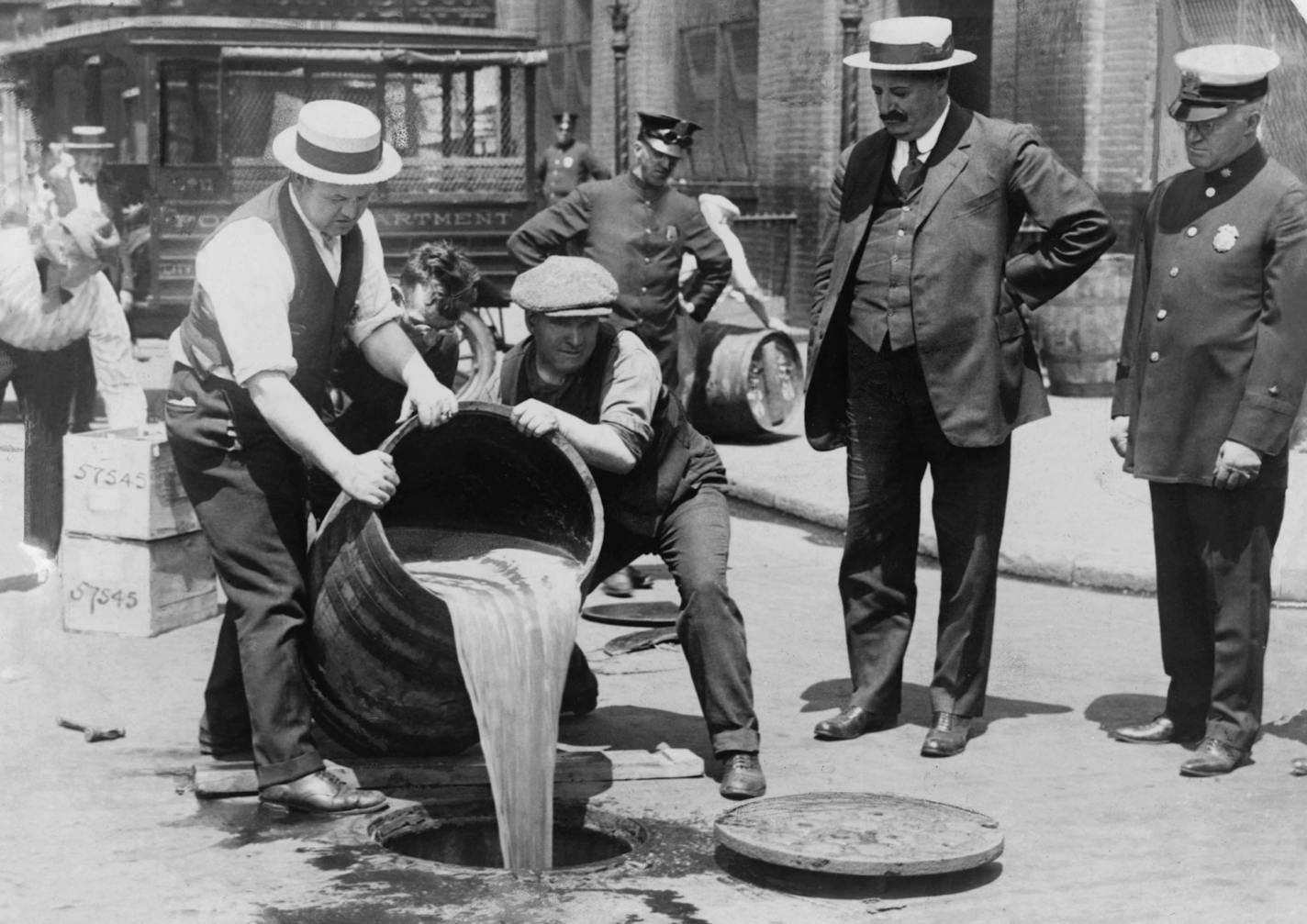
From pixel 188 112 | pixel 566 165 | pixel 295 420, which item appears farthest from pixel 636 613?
pixel 566 165

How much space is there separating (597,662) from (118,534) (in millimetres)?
1839

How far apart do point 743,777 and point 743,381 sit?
6.81 m

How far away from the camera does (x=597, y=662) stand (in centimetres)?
716

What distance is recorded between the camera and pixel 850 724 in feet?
20.2

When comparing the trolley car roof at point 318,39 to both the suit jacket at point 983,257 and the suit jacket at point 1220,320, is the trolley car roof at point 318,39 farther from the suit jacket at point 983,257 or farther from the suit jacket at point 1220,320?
the suit jacket at point 1220,320

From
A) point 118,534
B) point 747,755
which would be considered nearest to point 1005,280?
point 747,755

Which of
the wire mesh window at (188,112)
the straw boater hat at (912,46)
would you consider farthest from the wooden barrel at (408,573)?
the wire mesh window at (188,112)

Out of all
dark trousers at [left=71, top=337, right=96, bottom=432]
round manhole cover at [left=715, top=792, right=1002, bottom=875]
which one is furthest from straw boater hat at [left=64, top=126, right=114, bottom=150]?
round manhole cover at [left=715, top=792, right=1002, bottom=875]

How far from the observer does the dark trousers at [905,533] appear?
20.1 feet

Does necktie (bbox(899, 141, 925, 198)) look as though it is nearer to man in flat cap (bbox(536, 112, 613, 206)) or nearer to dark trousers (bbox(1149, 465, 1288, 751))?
dark trousers (bbox(1149, 465, 1288, 751))

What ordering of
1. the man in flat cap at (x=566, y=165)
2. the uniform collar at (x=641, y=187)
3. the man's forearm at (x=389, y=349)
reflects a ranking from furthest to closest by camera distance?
the man in flat cap at (x=566, y=165) < the uniform collar at (x=641, y=187) < the man's forearm at (x=389, y=349)

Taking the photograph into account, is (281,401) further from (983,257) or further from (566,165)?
(566,165)

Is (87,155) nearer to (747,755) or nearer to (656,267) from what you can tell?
(656,267)

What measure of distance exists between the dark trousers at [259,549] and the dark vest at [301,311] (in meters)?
0.09
